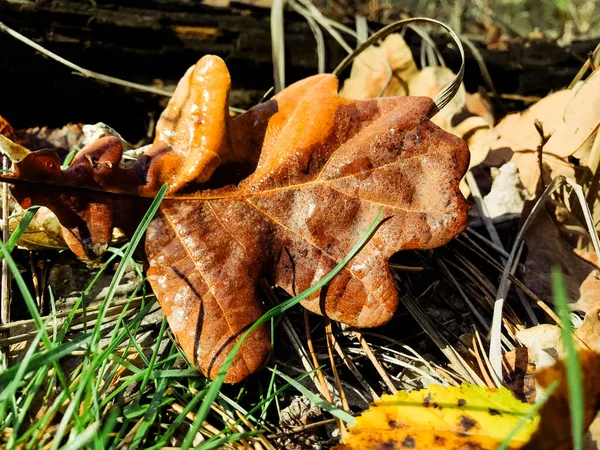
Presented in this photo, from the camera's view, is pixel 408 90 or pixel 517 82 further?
pixel 517 82

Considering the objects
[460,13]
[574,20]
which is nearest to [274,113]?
[460,13]

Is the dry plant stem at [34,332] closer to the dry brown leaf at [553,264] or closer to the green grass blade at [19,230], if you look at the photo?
the green grass blade at [19,230]

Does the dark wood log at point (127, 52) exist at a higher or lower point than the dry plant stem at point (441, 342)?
higher

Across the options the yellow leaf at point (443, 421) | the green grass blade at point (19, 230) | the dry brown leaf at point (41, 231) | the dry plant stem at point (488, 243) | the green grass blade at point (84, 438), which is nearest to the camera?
the green grass blade at point (84, 438)

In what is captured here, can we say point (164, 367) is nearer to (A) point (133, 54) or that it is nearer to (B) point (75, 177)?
(B) point (75, 177)

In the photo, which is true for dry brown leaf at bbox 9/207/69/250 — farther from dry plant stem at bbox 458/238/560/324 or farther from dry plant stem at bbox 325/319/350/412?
dry plant stem at bbox 458/238/560/324

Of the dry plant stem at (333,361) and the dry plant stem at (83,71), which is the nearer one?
the dry plant stem at (333,361)

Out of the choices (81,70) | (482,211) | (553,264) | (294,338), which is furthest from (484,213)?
(81,70)

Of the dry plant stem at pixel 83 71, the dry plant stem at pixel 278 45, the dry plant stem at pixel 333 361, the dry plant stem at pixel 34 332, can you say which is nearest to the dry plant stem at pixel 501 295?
the dry plant stem at pixel 333 361
